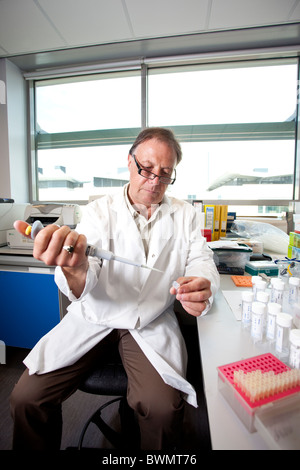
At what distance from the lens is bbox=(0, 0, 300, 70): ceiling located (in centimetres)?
174

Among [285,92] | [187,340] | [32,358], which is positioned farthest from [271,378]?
[285,92]

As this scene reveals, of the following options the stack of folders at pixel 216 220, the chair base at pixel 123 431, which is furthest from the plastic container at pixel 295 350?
the stack of folders at pixel 216 220

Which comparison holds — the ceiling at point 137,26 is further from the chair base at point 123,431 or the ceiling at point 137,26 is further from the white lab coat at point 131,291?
the chair base at point 123,431

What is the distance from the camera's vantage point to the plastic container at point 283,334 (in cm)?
62

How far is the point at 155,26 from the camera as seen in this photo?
193cm

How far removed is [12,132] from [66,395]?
8.80 feet

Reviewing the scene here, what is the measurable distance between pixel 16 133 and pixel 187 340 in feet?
9.07

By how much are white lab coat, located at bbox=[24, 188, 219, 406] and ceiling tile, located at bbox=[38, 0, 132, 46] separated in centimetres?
166

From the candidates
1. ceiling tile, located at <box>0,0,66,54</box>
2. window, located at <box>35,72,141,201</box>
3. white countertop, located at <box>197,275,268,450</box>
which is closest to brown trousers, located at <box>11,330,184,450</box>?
white countertop, located at <box>197,275,268,450</box>

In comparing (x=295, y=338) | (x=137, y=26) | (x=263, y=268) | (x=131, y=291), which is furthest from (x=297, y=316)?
(x=137, y=26)

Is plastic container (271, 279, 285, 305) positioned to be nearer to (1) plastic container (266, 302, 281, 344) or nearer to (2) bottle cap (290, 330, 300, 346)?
(1) plastic container (266, 302, 281, 344)

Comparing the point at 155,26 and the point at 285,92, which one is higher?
the point at 155,26

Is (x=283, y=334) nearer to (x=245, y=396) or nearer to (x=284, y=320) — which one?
(x=284, y=320)

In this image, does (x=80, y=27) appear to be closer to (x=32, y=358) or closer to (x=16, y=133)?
(x=16, y=133)
